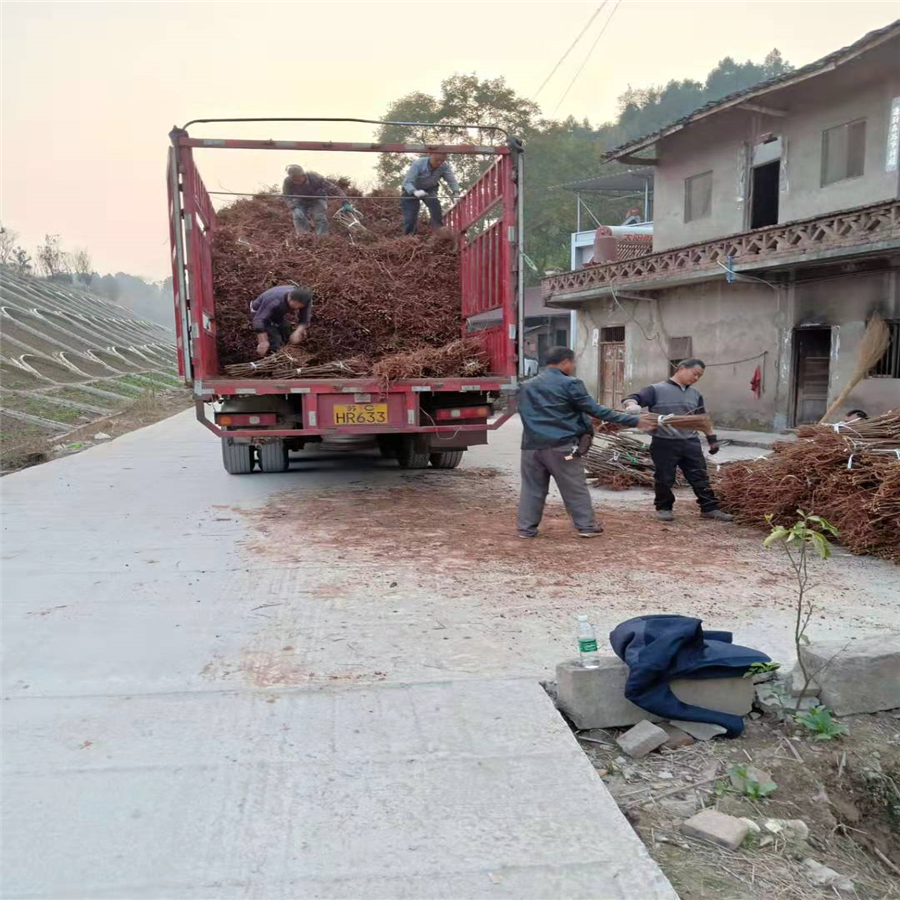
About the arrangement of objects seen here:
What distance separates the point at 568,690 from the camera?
9.87ft

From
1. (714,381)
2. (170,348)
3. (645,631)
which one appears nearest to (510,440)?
(714,381)

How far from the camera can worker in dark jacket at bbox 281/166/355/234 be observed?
926cm

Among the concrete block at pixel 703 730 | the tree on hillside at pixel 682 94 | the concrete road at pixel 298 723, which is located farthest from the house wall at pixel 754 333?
the tree on hillside at pixel 682 94

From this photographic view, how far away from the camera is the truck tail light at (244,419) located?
7.01 meters

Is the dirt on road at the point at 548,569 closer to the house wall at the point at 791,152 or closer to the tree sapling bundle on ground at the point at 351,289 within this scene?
the tree sapling bundle on ground at the point at 351,289

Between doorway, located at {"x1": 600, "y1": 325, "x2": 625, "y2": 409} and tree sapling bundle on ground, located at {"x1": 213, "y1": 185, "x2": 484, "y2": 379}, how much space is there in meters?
12.2

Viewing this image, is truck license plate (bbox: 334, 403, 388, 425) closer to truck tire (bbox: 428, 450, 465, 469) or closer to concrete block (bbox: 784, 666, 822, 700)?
truck tire (bbox: 428, 450, 465, 469)

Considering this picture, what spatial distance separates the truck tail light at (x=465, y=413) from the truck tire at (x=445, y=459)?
195 centimetres

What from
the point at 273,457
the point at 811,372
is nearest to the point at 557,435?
the point at 273,457

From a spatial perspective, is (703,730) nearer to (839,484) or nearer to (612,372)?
(839,484)

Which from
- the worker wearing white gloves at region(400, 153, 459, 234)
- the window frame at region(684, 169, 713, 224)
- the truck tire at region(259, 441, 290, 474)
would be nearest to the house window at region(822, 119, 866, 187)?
the window frame at region(684, 169, 713, 224)

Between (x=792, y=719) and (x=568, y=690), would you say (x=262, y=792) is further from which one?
(x=792, y=719)

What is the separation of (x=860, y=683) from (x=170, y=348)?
39.9 metres

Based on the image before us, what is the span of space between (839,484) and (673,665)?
11.6 ft
